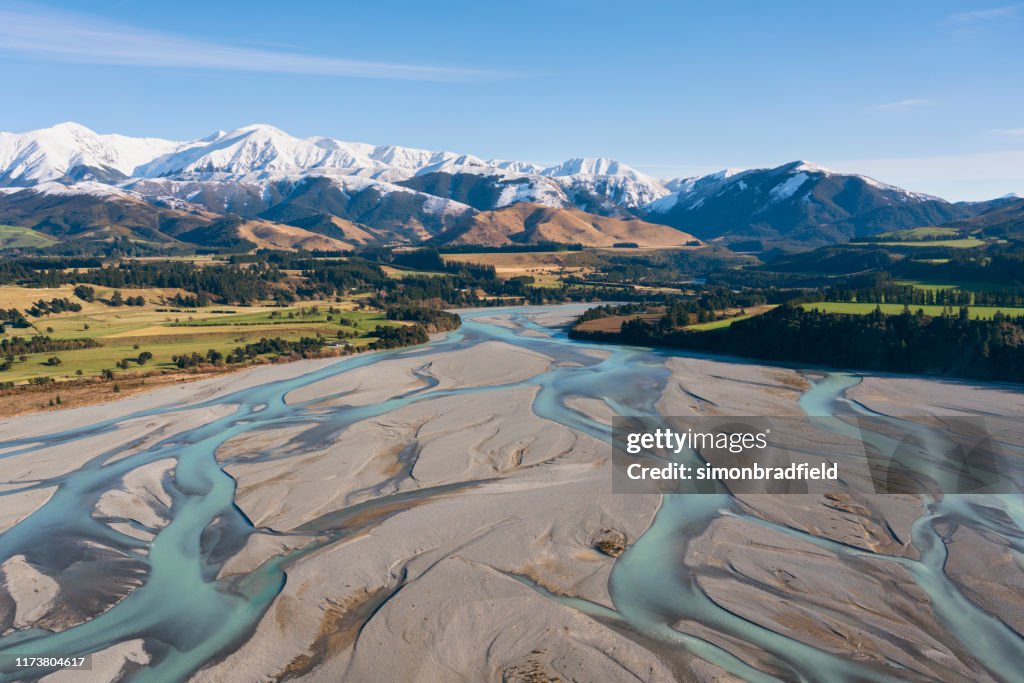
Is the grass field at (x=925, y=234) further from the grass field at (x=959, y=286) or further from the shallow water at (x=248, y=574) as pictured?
the shallow water at (x=248, y=574)

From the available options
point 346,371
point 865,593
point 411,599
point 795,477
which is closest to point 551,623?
point 411,599

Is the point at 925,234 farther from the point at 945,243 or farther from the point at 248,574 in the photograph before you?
the point at 248,574

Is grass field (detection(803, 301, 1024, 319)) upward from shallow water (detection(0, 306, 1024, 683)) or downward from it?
upward

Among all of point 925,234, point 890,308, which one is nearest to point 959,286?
point 890,308

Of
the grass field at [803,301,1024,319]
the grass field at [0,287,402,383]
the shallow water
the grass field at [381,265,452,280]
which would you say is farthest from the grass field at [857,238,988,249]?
the grass field at [0,287,402,383]

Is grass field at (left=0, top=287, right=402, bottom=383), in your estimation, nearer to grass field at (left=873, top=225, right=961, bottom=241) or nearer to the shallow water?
the shallow water
